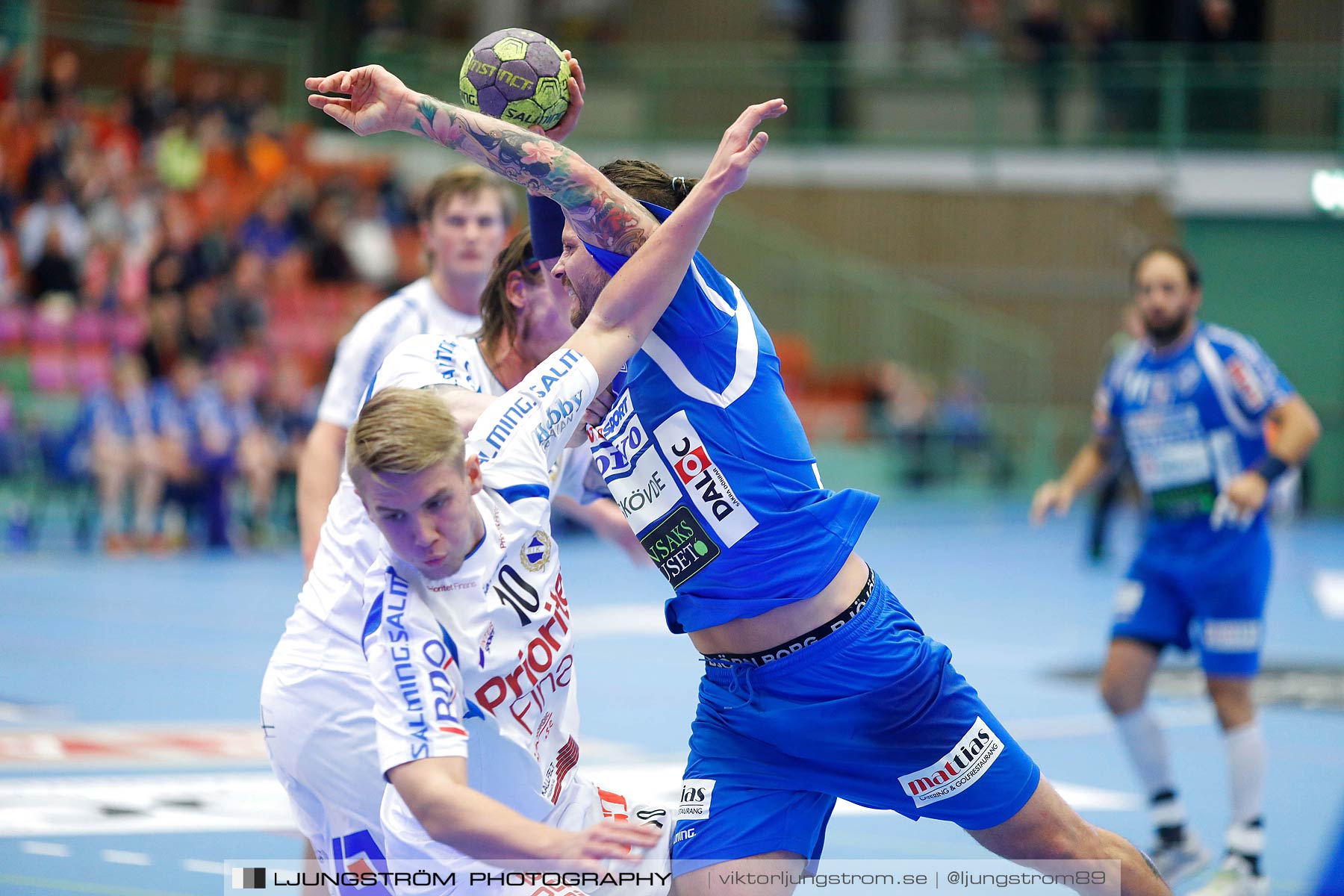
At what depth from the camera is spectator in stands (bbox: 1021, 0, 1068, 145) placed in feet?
81.7

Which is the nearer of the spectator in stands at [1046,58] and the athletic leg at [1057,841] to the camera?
the athletic leg at [1057,841]

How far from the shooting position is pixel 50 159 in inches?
680

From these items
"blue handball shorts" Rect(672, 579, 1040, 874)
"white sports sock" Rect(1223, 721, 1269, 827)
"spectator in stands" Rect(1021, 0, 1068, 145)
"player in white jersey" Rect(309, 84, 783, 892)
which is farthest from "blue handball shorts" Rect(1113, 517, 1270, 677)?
"spectator in stands" Rect(1021, 0, 1068, 145)

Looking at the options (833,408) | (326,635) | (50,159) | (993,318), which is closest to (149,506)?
(50,159)

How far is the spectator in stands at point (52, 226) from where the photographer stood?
54.1 ft

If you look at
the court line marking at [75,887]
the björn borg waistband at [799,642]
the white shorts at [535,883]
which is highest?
the björn borg waistband at [799,642]

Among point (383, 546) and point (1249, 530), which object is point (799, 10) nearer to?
point (1249, 530)

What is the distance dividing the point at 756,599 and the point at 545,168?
1168 mm

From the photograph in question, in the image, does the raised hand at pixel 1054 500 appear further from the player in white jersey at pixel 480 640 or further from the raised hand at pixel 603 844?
the raised hand at pixel 603 844

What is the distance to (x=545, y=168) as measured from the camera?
3.65 m

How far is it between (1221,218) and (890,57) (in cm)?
658

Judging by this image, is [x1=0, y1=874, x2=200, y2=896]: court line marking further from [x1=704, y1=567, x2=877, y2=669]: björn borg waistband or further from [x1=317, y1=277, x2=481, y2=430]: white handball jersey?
[x1=704, y1=567, x2=877, y2=669]: björn borg waistband

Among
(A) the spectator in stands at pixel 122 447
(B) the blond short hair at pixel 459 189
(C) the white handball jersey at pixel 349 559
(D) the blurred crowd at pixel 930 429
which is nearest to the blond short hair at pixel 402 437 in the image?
(C) the white handball jersey at pixel 349 559

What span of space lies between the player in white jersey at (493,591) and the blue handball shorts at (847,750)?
0.35 meters
